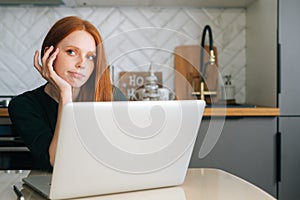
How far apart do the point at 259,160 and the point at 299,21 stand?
727 mm

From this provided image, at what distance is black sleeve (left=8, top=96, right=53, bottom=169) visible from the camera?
3.58 ft

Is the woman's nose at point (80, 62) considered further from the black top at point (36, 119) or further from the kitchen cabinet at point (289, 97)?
the kitchen cabinet at point (289, 97)

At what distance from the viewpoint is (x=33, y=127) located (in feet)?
3.96

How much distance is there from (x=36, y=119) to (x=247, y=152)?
1.09 meters

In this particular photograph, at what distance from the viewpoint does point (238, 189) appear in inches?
32.6

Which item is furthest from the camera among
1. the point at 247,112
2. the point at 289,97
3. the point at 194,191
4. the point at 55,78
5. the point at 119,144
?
the point at 289,97

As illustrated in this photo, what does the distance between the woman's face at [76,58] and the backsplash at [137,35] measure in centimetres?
103

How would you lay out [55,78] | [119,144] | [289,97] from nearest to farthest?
[119,144] < [55,78] < [289,97]

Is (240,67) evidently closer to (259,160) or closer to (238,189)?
(259,160)

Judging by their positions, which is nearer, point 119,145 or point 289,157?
point 119,145

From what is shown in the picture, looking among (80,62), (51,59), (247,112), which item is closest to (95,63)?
(80,62)

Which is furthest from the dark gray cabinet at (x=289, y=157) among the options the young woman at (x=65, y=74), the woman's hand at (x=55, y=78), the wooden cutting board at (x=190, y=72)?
the woman's hand at (x=55, y=78)

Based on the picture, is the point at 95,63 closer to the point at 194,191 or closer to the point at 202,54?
the point at 194,191

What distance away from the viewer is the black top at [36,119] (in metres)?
1.10
